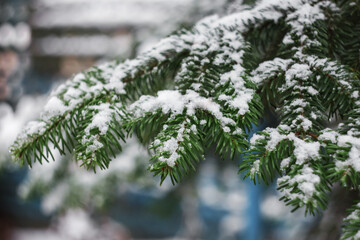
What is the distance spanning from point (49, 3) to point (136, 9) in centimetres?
125

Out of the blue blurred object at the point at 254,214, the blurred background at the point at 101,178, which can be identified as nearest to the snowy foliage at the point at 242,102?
the blurred background at the point at 101,178

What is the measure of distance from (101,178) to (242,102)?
1.66 metres

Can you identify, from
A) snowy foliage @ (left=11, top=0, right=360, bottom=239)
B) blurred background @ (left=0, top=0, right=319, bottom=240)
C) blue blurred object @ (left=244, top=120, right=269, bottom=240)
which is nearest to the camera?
snowy foliage @ (left=11, top=0, right=360, bottom=239)

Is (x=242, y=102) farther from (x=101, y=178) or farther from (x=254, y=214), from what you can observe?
(x=254, y=214)

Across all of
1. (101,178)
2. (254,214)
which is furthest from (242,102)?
(254,214)

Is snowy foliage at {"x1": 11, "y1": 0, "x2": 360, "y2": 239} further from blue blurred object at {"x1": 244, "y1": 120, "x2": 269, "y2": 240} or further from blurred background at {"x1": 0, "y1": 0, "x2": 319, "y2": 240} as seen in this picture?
blue blurred object at {"x1": 244, "y1": 120, "x2": 269, "y2": 240}

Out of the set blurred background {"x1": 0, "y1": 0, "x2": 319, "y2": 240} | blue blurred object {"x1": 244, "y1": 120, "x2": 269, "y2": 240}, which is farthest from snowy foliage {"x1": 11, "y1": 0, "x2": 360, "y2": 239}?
blue blurred object {"x1": 244, "y1": 120, "x2": 269, "y2": 240}

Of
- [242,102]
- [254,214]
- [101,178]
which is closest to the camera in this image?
[242,102]

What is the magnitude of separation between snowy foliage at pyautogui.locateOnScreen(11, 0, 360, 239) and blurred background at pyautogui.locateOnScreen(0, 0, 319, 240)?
59 cm

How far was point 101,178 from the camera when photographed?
76.2 inches

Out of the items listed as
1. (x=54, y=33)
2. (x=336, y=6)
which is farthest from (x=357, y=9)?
(x=54, y=33)

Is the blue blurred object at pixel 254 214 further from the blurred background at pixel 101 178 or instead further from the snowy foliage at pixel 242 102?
the snowy foliage at pixel 242 102

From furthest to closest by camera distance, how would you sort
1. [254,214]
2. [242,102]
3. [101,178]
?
1. [254,214]
2. [101,178]
3. [242,102]

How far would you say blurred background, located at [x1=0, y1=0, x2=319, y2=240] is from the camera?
1.87 metres
